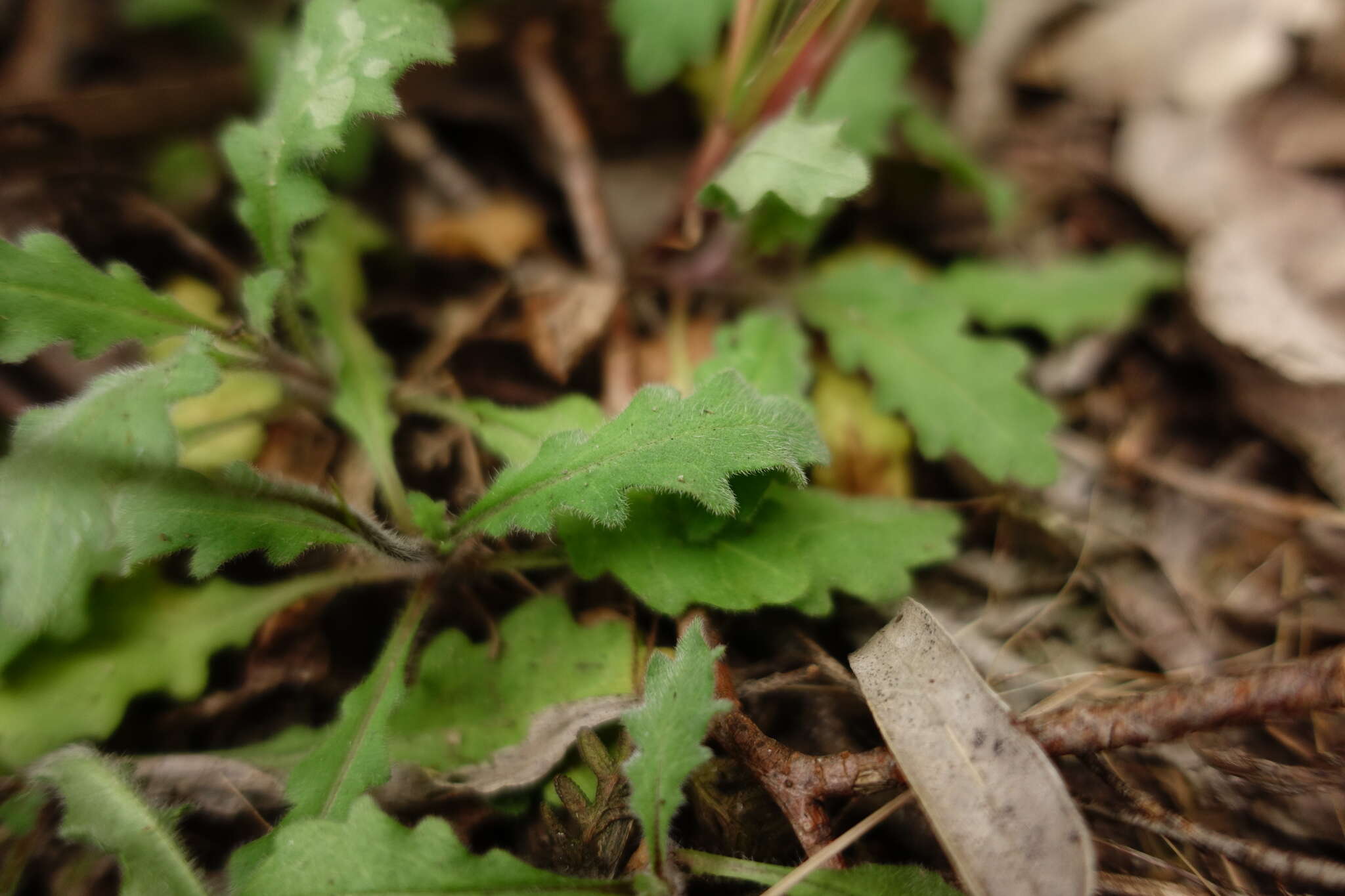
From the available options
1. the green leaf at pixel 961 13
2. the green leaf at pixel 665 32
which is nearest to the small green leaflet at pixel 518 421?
the green leaf at pixel 665 32

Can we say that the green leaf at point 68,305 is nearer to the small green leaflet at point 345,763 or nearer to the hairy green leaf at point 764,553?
the small green leaflet at point 345,763

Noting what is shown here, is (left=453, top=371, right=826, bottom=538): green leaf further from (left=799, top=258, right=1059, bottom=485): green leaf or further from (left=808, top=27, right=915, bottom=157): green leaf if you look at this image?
(left=808, top=27, right=915, bottom=157): green leaf

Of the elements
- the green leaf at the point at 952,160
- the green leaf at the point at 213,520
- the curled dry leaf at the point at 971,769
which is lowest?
the curled dry leaf at the point at 971,769

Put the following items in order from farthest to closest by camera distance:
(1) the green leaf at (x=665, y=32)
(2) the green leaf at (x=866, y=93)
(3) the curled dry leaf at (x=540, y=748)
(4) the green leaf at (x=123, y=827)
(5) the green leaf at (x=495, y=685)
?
1. (2) the green leaf at (x=866, y=93)
2. (1) the green leaf at (x=665, y=32)
3. (5) the green leaf at (x=495, y=685)
4. (3) the curled dry leaf at (x=540, y=748)
5. (4) the green leaf at (x=123, y=827)

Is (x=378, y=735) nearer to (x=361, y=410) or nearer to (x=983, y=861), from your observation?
(x=361, y=410)

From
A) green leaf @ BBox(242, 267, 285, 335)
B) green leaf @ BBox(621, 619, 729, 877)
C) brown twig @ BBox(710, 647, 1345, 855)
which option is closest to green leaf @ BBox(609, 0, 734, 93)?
green leaf @ BBox(242, 267, 285, 335)

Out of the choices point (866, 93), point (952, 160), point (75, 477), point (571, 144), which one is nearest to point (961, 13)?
point (866, 93)
